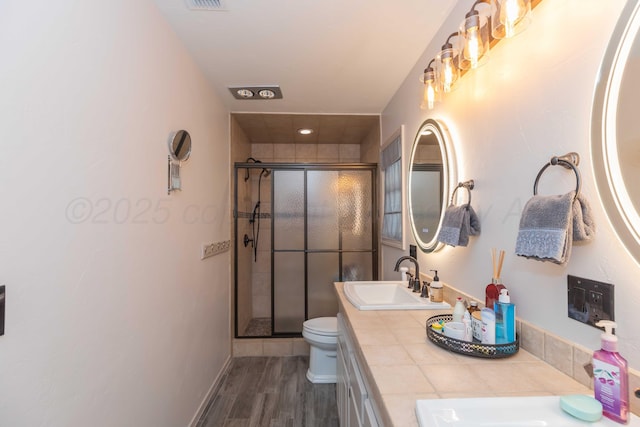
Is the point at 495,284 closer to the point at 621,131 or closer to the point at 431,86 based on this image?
the point at 621,131

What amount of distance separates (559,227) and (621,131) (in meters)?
0.26

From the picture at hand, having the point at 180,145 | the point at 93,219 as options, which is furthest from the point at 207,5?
the point at 93,219

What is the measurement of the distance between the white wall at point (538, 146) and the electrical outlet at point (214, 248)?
1632 mm

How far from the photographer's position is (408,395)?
823mm

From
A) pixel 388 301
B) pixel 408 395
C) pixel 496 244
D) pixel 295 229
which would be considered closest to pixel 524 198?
pixel 496 244

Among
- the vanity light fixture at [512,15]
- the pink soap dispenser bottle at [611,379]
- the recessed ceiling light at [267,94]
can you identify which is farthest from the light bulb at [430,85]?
the recessed ceiling light at [267,94]

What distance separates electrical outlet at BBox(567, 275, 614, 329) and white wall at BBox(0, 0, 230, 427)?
1.51 m

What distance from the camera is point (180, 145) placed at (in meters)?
1.80

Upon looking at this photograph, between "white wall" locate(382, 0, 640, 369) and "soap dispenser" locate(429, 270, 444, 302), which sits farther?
"soap dispenser" locate(429, 270, 444, 302)

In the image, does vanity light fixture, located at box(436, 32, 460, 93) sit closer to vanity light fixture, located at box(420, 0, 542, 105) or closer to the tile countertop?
vanity light fixture, located at box(420, 0, 542, 105)

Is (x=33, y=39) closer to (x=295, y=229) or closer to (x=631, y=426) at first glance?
(x=631, y=426)

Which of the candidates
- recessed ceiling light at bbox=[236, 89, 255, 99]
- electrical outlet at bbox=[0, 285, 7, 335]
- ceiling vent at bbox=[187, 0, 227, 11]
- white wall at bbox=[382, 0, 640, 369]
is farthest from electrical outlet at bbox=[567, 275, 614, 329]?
recessed ceiling light at bbox=[236, 89, 255, 99]

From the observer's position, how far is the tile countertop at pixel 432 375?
82 centimetres

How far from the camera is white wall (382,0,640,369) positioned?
82 centimetres
